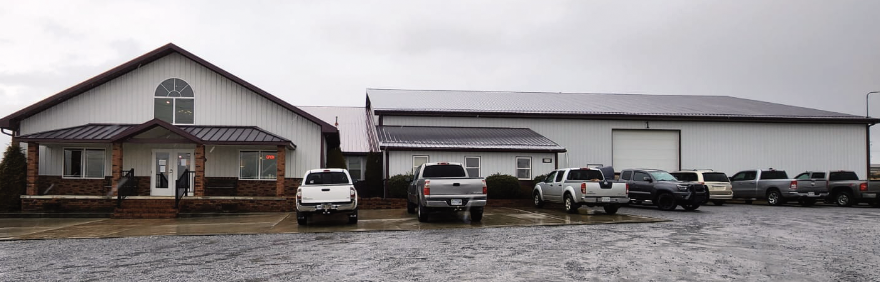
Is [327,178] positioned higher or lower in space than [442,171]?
lower

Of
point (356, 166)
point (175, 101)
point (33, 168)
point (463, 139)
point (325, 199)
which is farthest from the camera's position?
point (356, 166)

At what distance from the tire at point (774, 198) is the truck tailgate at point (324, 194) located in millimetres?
19173

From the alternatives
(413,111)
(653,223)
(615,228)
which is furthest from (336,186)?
(413,111)

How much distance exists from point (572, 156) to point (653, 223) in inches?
613

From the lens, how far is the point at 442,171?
17.5 m

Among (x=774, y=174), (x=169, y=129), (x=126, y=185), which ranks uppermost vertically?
(x=169, y=129)

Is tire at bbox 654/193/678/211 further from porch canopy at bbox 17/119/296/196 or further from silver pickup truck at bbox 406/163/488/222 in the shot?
porch canopy at bbox 17/119/296/196

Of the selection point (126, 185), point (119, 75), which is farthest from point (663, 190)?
point (119, 75)

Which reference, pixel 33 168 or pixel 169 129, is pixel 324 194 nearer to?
pixel 169 129

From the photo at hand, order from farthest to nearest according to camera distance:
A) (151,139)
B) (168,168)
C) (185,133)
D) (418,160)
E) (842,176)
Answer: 1. (418,160)
2. (842,176)
3. (168,168)
4. (151,139)
5. (185,133)

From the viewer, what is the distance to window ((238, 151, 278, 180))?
23.6 meters

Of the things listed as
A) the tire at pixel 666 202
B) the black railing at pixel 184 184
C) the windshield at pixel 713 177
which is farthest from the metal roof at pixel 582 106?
the tire at pixel 666 202

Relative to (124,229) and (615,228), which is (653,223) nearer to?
(615,228)

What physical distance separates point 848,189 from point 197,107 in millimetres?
26312
